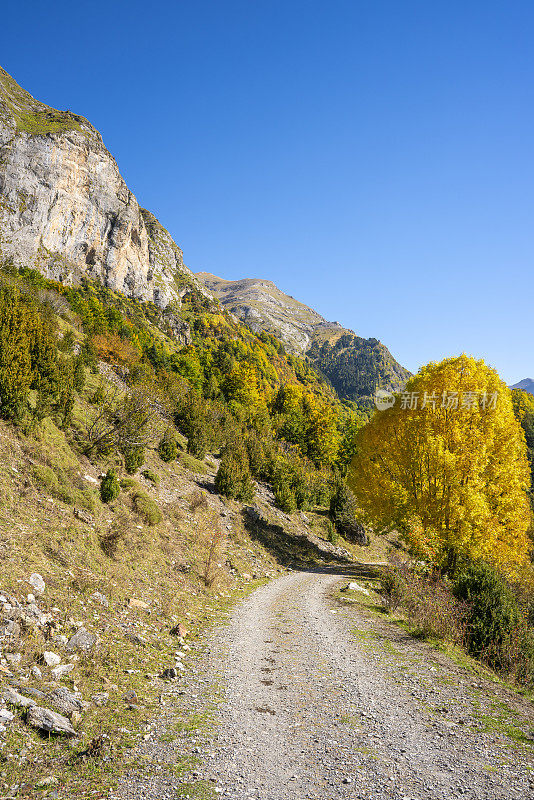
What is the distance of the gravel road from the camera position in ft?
14.3

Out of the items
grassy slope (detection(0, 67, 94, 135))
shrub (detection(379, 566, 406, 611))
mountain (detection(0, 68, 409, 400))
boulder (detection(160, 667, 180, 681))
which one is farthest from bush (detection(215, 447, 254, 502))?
grassy slope (detection(0, 67, 94, 135))

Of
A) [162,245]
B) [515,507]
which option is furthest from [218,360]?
[162,245]

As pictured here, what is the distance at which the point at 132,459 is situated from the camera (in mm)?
17031

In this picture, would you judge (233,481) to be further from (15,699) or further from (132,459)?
(15,699)

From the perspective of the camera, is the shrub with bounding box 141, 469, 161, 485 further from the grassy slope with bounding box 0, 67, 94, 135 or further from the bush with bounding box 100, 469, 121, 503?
the grassy slope with bounding box 0, 67, 94, 135

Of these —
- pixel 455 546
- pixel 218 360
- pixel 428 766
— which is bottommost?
pixel 428 766

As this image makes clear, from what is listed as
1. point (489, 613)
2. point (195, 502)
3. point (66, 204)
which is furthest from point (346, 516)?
point (66, 204)

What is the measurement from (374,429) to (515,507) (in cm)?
783

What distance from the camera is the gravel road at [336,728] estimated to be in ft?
14.3

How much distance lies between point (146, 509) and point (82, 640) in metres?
8.25

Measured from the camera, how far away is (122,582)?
34.5 ft

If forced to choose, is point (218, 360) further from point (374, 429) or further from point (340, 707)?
point (340, 707)

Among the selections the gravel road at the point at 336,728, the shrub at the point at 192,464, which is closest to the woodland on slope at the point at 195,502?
the shrub at the point at 192,464

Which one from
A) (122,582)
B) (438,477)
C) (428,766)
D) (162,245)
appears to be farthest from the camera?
(162,245)
